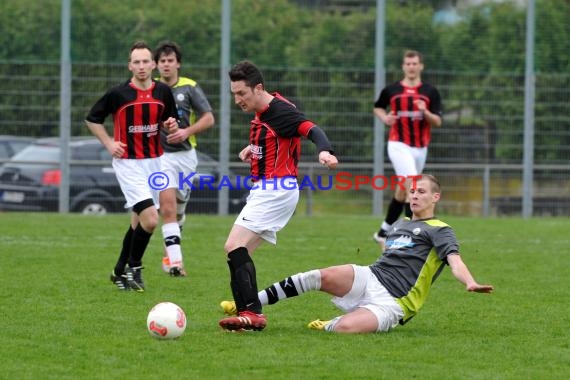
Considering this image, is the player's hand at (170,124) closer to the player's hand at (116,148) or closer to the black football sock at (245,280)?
the player's hand at (116,148)

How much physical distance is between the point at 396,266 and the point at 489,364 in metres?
1.42

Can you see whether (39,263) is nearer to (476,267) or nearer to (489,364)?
(476,267)

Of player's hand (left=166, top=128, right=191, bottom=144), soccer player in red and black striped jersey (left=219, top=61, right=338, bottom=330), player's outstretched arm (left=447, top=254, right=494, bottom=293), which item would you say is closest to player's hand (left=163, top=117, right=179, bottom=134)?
player's hand (left=166, top=128, right=191, bottom=144)

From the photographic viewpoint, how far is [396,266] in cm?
771

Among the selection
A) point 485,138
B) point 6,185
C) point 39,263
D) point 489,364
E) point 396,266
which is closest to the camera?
point 489,364

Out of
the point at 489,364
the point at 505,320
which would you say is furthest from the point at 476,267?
the point at 489,364

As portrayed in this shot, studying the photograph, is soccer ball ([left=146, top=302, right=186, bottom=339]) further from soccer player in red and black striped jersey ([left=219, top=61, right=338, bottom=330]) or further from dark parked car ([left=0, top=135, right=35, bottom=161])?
dark parked car ([left=0, top=135, right=35, bottom=161])

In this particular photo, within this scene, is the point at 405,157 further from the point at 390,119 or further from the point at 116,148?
the point at 116,148

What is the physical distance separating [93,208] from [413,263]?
1302 cm

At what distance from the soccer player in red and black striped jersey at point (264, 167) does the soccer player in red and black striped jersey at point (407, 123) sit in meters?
5.94

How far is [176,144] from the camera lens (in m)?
11.5

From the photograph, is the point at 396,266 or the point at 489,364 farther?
the point at 396,266

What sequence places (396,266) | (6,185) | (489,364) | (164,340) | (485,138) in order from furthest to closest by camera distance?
(485,138), (6,185), (396,266), (164,340), (489,364)

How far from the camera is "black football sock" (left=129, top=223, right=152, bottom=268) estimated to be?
969 centimetres
